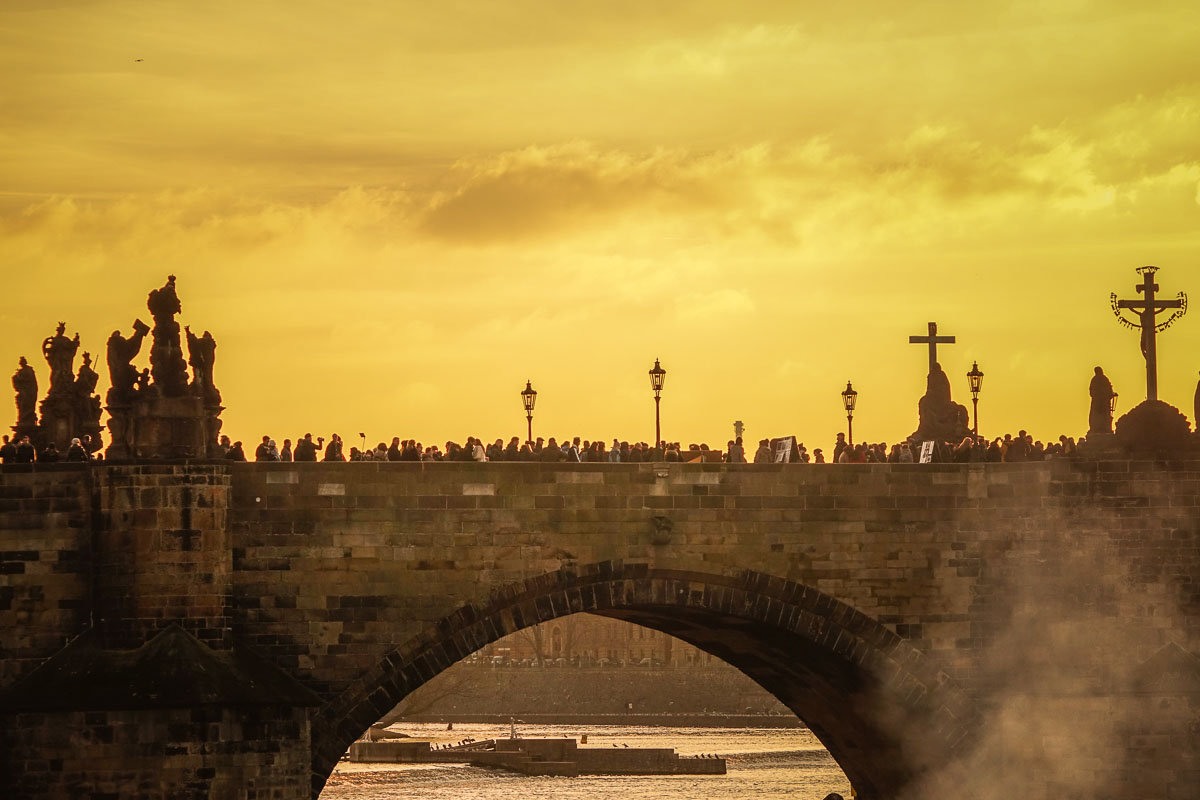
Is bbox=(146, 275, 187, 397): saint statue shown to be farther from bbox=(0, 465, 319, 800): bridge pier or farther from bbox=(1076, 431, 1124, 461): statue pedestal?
bbox=(1076, 431, 1124, 461): statue pedestal

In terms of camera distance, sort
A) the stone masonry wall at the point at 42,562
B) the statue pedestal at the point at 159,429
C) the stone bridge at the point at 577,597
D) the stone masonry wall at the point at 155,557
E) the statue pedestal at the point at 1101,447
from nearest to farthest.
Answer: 1. the stone bridge at the point at 577,597
2. the stone masonry wall at the point at 155,557
3. the statue pedestal at the point at 159,429
4. the stone masonry wall at the point at 42,562
5. the statue pedestal at the point at 1101,447

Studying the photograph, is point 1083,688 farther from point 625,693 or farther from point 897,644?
point 625,693

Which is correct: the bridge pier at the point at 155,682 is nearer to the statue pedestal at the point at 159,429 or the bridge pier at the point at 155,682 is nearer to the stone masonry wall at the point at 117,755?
the stone masonry wall at the point at 117,755

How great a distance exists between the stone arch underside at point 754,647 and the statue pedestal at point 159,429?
15.3ft

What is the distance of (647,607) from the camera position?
3791cm

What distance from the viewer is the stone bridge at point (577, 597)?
32.3 m

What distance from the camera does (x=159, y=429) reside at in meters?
32.9

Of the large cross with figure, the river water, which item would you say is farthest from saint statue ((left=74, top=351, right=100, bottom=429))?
the river water

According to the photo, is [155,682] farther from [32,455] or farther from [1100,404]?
[1100,404]

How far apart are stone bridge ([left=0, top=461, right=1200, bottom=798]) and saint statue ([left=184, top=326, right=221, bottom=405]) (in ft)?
3.85

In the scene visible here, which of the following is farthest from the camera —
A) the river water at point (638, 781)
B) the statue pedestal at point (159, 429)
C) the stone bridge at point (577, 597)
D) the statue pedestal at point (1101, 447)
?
the river water at point (638, 781)

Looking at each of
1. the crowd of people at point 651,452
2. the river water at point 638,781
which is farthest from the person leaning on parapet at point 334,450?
the river water at point 638,781

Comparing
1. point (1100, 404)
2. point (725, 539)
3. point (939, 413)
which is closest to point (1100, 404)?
point (1100, 404)

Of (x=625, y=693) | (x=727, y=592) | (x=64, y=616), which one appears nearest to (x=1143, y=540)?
(x=727, y=592)
